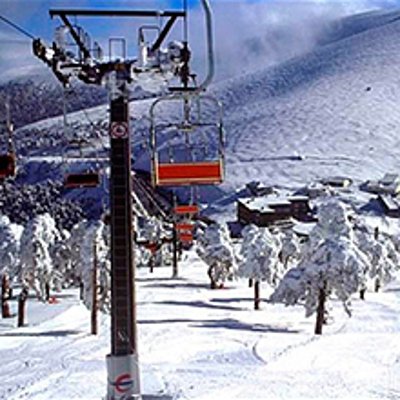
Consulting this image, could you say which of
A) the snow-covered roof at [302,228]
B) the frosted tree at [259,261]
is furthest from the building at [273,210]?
the frosted tree at [259,261]

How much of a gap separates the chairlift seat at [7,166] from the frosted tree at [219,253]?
36.6 metres

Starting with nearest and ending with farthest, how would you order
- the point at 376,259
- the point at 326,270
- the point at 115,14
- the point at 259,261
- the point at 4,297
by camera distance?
the point at 115,14 < the point at 326,270 < the point at 4,297 < the point at 259,261 < the point at 376,259

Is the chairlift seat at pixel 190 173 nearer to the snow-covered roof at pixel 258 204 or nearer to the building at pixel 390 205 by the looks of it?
the snow-covered roof at pixel 258 204

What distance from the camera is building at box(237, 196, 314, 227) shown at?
103119 millimetres

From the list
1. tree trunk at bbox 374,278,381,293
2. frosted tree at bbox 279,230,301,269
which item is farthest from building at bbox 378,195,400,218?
tree trunk at bbox 374,278,381,293

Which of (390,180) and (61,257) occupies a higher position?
(390,180)

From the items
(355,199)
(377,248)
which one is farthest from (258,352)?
(355,199)

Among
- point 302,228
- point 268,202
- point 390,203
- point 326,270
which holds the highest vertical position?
point 268,202

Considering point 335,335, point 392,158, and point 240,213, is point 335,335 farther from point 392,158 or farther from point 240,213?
point 392,158

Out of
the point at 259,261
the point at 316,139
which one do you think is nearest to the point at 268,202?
the point at 259,261

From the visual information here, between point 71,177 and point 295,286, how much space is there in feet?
46.6

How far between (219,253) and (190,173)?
4053 centimetres

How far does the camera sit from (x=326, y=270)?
3438 centimetres

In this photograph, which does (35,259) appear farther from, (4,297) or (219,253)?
(219,253)
